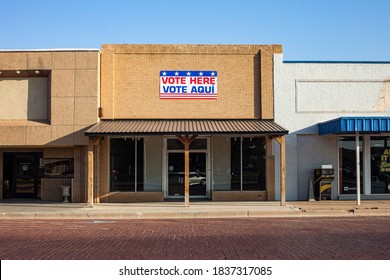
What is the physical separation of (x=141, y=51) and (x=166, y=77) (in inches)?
66.5

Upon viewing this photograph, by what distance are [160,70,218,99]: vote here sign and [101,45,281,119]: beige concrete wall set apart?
0.77ft

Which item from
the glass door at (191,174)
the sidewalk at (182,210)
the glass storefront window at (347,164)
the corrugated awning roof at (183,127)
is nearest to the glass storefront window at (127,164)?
the corrugated awning roof at (183,127)

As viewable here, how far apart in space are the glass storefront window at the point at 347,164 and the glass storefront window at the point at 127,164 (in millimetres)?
9468

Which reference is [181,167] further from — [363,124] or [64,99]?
[363,124]

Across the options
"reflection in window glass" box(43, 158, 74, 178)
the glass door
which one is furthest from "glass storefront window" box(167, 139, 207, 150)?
"reflection in window glass" box(43, 158, 74, 178)

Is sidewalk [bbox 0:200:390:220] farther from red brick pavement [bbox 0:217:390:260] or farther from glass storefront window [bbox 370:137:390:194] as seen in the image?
glass storefront window [bbox 370:137:390:194]

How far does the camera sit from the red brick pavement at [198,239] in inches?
367

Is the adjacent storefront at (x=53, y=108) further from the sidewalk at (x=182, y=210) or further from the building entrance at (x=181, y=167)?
the building entrance at (x=181, y=167)

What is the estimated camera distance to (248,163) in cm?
2236

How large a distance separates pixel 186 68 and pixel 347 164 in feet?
29.3

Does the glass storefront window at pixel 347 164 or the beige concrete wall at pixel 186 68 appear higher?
the beige concrete wall at pixel 186 68

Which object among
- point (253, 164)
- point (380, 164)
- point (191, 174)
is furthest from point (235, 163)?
point (380, 164)

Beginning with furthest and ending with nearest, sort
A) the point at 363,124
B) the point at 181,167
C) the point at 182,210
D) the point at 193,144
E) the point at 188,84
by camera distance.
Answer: the point at 193,144 < the point at 181,167 < the point at 188,84 < the point at 363,124 < the point at 182,210

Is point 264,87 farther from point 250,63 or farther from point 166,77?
point 166,77
